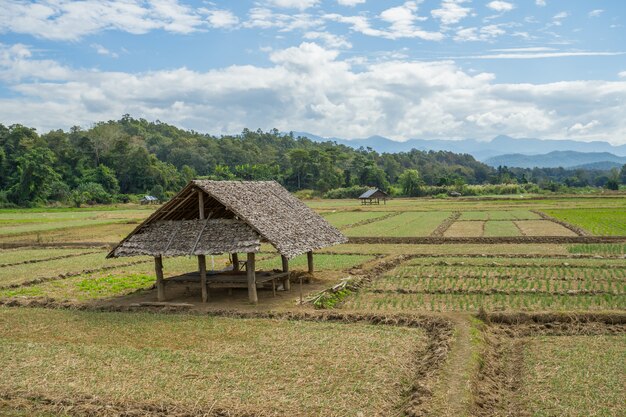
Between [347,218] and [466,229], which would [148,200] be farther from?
[466,229]

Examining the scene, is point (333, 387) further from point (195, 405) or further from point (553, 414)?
point (553, 414)

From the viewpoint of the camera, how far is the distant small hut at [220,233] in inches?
643

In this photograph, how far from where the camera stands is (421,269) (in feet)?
70.3

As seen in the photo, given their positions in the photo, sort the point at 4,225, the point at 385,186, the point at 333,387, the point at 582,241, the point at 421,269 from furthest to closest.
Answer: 1. the point at 385,186
2. the point at 4,225
3. the point at 582,241
4. the point at 421,269
5. the point at 333,387

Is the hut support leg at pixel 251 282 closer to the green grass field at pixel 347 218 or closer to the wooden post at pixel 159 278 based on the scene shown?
the wooden post at pixel 159 278

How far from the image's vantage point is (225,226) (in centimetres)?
1681

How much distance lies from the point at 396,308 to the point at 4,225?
135 ft

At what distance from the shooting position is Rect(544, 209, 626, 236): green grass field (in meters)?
32.3

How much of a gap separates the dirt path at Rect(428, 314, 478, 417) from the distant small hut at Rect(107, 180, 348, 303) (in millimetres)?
6018

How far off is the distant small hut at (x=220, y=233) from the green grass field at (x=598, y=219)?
21.6 meters

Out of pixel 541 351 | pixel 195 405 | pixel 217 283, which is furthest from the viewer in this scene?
pixel 217 283

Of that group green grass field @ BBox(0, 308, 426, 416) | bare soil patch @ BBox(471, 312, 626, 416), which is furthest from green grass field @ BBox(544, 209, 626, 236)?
green grass field @ BBox(0, 308, 426, 416)

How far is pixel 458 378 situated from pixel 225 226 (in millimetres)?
9220

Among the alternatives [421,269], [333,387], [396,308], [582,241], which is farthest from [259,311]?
[582,241]
